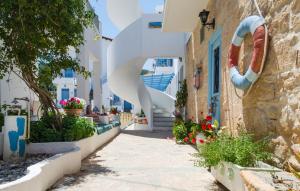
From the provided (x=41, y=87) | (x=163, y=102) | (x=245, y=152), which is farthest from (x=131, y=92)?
(x=245, y=152)

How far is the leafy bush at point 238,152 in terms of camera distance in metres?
3.52

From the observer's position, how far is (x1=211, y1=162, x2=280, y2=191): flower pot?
3.22 metres

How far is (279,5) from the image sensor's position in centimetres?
350

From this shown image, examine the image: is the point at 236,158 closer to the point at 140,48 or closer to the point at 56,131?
the point at 56,131

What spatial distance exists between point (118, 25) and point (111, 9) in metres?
0.92

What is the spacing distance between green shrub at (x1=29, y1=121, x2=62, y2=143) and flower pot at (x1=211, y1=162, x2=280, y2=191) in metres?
3.06

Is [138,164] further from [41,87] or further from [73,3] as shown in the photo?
[73,3]

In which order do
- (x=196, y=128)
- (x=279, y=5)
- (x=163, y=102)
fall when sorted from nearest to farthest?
(x=279, y=5) < (x=196, y=128) < (x=163, y=102)

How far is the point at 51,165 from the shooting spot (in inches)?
165

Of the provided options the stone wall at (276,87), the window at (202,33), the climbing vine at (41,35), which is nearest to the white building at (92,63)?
the window at (202,33)

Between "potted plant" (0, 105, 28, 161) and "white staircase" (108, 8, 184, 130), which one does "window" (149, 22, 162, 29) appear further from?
"potted plant" (0, 105, 28, 161)

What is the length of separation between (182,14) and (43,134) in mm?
5048

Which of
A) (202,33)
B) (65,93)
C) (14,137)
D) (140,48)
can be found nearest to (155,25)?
(140,48)

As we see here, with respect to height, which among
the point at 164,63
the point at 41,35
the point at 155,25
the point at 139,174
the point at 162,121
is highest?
the point at 164,63
